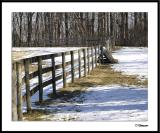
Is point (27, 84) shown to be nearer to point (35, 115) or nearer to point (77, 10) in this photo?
point (35, 115)

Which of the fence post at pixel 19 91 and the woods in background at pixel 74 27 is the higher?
the woods in background at pixel 74 27

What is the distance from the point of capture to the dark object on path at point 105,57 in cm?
1981

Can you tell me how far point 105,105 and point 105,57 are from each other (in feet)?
30.0

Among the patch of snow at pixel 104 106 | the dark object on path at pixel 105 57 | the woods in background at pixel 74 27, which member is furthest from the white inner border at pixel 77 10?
the dark object on path at pixel 105 57

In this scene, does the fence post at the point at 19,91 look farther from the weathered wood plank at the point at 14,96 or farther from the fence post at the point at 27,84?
the fence post at the point at 27,84

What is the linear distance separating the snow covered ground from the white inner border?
0.98 ft

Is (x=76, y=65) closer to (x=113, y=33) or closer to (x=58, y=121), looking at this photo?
(x=113, y=33)

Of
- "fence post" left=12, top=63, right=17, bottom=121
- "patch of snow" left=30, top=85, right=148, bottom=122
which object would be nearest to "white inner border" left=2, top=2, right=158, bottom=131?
"fence post" left=12, top=63, right=17, bottom=121

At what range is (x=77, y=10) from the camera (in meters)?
10.8

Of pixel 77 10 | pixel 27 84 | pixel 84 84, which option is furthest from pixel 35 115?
pixel 84 84

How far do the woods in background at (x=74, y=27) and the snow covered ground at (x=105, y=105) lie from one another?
63cm

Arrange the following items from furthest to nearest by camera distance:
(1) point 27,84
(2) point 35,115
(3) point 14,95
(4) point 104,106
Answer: (4) point 104,106, (1) point 27,84, (2) point 35,115, (3) point 14,95

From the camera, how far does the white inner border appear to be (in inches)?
406

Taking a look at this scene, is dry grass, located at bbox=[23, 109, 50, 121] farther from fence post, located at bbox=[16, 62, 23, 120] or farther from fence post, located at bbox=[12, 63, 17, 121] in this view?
fence post, located at bbox=[12, 63, 17, 121]
